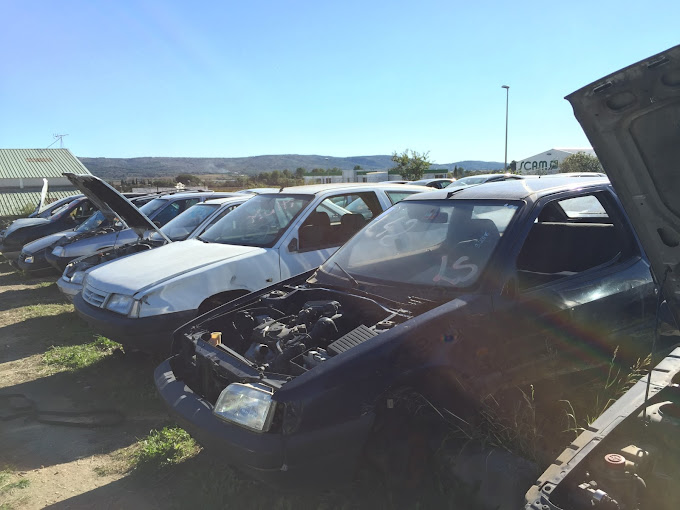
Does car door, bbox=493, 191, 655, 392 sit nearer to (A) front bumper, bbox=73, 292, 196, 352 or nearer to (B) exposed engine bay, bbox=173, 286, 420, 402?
(B) exposed engine bay, bbox=173, 286, 420, 402

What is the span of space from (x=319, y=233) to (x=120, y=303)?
215cm

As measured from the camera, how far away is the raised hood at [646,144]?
1742mm

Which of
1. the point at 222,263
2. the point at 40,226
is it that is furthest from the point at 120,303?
the point at 40,226

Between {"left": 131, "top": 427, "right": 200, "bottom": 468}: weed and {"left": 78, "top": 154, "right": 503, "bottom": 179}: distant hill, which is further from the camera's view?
{"left": 78, "top": 154, "right": 503, "bottom": 179}: distant hill

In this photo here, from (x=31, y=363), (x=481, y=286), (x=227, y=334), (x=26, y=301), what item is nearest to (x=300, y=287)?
(x=227, y=334)

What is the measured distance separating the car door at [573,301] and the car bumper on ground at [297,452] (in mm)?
999

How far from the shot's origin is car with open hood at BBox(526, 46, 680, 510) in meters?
1.69

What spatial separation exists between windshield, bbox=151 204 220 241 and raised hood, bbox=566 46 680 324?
6.33m

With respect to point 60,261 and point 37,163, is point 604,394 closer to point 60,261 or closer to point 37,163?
point 60,261

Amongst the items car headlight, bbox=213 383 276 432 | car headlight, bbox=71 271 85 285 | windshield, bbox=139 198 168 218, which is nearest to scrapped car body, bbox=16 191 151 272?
windshield, bbox=139 198 168 218

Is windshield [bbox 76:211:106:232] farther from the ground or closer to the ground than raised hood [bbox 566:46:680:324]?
closer to the ground

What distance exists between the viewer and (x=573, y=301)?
10.5 ft

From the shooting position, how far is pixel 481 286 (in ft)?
9.61

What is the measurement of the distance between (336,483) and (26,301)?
868 centimetres
